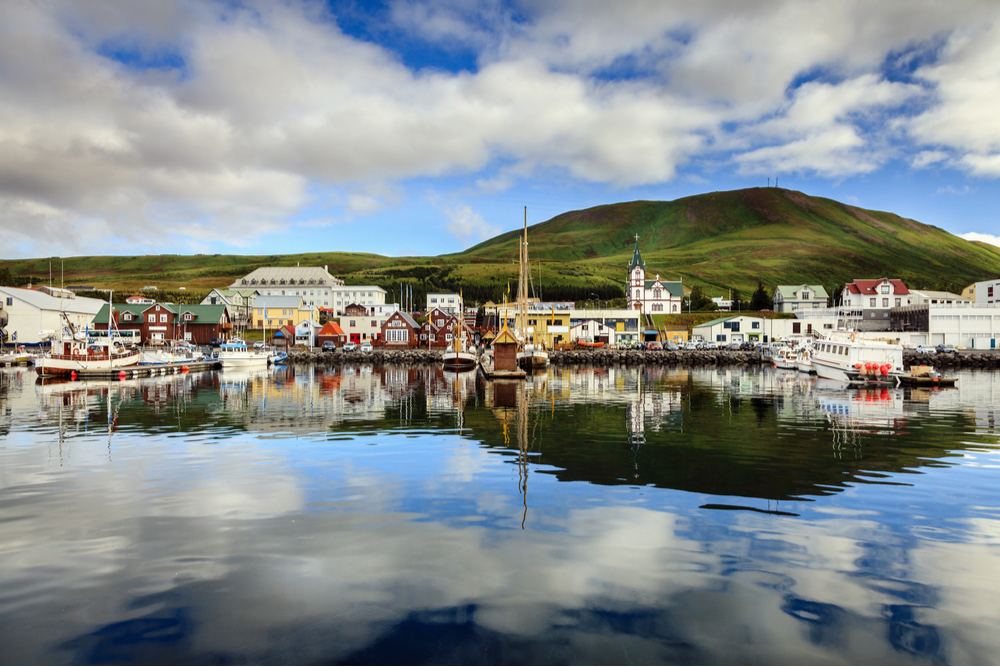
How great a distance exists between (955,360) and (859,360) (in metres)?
31.8

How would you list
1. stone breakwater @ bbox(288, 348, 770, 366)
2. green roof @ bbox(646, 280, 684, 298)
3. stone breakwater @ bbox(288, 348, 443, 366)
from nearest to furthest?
stone breakwater @ bbox(288, 348, 770, 366)
stone breakwater @ bbox(288, 348, 443, 366)
green roof @ bbox(646, 280, 684, 298)

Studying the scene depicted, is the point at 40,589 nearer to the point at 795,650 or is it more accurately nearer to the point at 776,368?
the point at 795,650

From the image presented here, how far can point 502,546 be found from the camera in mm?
9734

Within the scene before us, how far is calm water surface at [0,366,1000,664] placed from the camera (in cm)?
683

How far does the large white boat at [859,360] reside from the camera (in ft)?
145

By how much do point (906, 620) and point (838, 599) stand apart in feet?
2.54

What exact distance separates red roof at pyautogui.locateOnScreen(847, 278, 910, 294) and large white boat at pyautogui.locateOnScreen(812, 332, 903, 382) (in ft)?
231

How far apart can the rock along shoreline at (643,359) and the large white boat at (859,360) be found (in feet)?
61.1

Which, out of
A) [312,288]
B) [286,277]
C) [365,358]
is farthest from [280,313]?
[286,277]

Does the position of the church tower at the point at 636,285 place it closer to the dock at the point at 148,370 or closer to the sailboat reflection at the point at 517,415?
the sailboat reflection at the point at 517,415

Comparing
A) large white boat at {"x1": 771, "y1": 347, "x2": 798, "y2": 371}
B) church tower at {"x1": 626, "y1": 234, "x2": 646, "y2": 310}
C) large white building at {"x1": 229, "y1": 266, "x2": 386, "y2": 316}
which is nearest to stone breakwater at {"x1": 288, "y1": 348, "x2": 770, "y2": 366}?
large white boat at {"x1": 771, "y1": 347, "x2": 798, "y2": 371}

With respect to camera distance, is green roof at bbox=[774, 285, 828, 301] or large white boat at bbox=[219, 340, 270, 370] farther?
green roof at bbox=[774, 285, 828, 301]

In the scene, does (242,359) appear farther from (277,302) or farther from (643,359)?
(277,302)

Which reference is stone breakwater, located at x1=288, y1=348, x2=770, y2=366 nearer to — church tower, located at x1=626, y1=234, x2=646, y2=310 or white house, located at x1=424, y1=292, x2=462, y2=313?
church tower, located at x1=626, y1=234, x2=646, y2=310
